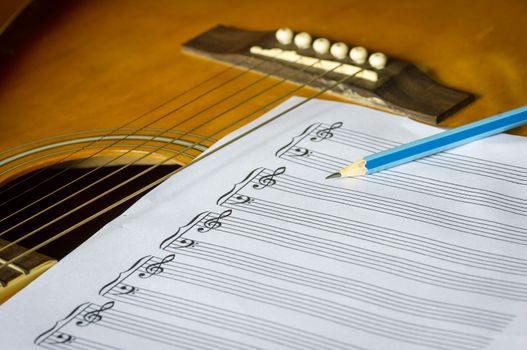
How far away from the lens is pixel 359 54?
0.87m

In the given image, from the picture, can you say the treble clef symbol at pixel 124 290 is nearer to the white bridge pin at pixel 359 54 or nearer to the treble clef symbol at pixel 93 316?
the treble clef symbol at pixel 93 316

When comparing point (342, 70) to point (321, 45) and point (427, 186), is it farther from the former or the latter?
point (427, 186)

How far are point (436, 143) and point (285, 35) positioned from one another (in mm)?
279

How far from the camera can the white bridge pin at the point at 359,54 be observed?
2.87ft

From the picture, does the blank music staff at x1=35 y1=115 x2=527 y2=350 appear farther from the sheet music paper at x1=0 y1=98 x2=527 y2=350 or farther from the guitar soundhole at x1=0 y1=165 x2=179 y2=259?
the guitar soundhole at x1=0 y1=165 x2=179 y2=259

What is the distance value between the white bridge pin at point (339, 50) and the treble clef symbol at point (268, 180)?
20cm

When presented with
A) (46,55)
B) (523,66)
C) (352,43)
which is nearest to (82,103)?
(46,55)

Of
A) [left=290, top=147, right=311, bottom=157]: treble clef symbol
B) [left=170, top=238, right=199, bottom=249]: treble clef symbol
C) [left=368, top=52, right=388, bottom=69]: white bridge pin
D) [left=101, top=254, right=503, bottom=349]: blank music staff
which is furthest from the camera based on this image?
[left=368, top=52, right=388, bottom=69]: white bridge pin

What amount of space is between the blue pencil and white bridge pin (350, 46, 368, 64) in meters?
0.17

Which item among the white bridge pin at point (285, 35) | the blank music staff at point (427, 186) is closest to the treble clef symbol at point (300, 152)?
the blank music staff at point (427, 186)

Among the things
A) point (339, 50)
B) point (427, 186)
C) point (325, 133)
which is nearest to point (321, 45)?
point (339, 50)

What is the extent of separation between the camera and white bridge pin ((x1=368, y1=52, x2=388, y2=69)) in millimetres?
866

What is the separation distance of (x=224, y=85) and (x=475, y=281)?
410 mm

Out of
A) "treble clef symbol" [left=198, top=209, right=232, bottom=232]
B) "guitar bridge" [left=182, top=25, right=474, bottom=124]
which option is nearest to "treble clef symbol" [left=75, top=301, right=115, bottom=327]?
"treble clef symbol" [left=198, top=209, right=232, bottom=232]
